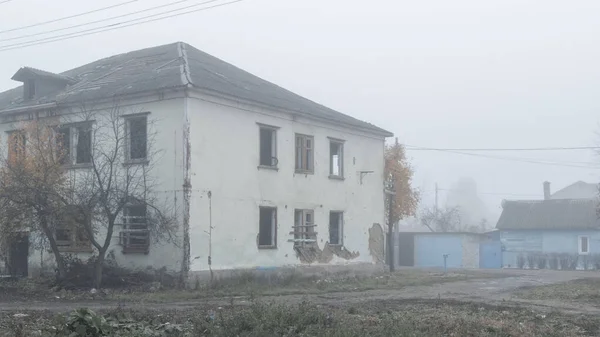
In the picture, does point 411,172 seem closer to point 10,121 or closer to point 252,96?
point 252,96

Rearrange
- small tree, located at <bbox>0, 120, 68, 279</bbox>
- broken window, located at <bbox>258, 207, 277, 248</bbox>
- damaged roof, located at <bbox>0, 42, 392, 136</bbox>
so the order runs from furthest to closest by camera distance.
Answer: broken window, located at <bbox>258, 207, 277, 248</bbox> → damaged roof, located at <bbox>0, 42, 392, 136</bbox> → small tree, located at <bbox>0, 120, 68, 279</bbox>

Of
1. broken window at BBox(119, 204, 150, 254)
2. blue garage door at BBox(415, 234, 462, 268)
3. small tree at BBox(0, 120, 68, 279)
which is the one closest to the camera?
small tree at BBox(0, 120, 68, 279)

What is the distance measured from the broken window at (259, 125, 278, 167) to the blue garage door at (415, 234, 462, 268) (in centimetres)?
2711

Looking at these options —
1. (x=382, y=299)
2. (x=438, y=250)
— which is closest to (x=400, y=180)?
(x=438, y=250)

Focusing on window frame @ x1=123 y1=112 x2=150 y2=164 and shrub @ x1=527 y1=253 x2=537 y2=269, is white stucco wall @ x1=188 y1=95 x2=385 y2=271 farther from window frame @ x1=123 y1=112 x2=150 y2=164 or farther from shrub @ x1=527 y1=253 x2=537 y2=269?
shrub @ x1=527 y1=253 x2=537 y2=269

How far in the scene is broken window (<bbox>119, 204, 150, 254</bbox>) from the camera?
22.1 meters

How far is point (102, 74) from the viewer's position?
2669 centimetres

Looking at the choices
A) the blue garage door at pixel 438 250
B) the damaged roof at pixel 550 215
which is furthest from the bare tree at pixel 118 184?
the damaged roof at pixel 550 215

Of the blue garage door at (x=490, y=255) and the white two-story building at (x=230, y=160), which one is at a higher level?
the white two-story building at (x=230, y=160)

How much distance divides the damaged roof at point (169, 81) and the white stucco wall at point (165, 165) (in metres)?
0.56

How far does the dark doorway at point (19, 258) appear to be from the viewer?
25.0 m

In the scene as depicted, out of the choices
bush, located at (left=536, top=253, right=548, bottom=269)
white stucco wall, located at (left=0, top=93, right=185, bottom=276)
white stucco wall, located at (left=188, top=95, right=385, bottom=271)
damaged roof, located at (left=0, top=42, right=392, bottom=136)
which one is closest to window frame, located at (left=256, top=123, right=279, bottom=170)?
white stucco wall, located at (left=188, top=95, right=385, bottom=271)

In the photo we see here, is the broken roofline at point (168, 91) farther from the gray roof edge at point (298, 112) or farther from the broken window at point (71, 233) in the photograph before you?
the broken window at point (71, 233)

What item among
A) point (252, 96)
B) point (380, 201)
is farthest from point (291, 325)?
point (380, 201)
